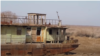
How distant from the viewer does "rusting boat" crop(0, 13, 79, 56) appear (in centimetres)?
2006

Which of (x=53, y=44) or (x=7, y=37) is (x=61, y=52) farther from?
(x=7, y=37)

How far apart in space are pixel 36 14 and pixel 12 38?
4.07 m

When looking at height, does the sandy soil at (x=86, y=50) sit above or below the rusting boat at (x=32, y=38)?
below

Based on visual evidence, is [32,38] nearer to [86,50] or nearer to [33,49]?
[33,49]

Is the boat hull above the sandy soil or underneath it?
above

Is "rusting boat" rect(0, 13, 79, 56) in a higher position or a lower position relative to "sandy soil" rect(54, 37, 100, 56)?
higher

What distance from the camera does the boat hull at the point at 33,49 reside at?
1973 cm

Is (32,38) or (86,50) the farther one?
(86,50)

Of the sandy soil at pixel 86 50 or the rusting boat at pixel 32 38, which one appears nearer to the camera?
the rusting boat at pixel 32 38

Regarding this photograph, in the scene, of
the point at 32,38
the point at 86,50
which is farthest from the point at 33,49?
the point at 86,50

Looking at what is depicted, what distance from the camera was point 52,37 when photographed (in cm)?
2200

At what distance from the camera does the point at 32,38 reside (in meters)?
21.7

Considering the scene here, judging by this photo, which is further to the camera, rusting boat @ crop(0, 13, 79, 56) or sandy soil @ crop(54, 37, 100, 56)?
sandy soil @ crop(54, 37, 100, 56)

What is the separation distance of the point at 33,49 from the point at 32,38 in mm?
1746
